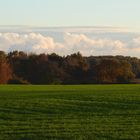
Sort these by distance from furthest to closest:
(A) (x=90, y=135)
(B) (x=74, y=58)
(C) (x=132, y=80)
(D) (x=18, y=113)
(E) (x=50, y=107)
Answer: (B) (x=74, y=58)
(C) (x=132, y=80)
(E) (x=50, y=107)
(D) (x=18, y=113)
(A) (x=90, y=135)

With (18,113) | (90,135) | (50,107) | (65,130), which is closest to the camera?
(90,135)

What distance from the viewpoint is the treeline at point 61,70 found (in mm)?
117375

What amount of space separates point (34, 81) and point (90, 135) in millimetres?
102007

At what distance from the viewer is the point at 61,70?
120750 millimetres

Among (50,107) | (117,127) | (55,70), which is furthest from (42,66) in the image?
(117,127)

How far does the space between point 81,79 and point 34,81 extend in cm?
1103

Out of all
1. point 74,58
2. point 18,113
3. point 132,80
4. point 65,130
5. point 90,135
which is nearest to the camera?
point 90,135

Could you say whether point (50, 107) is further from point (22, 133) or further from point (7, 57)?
point (7, 57)

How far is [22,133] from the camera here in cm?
1786

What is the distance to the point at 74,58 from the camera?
411ft

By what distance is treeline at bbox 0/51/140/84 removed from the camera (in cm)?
11738

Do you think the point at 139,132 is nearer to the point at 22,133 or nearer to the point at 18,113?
the point at 22,133

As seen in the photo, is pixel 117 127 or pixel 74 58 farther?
pixel 74 58

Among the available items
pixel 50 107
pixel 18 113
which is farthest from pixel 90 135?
pixel 50 107
